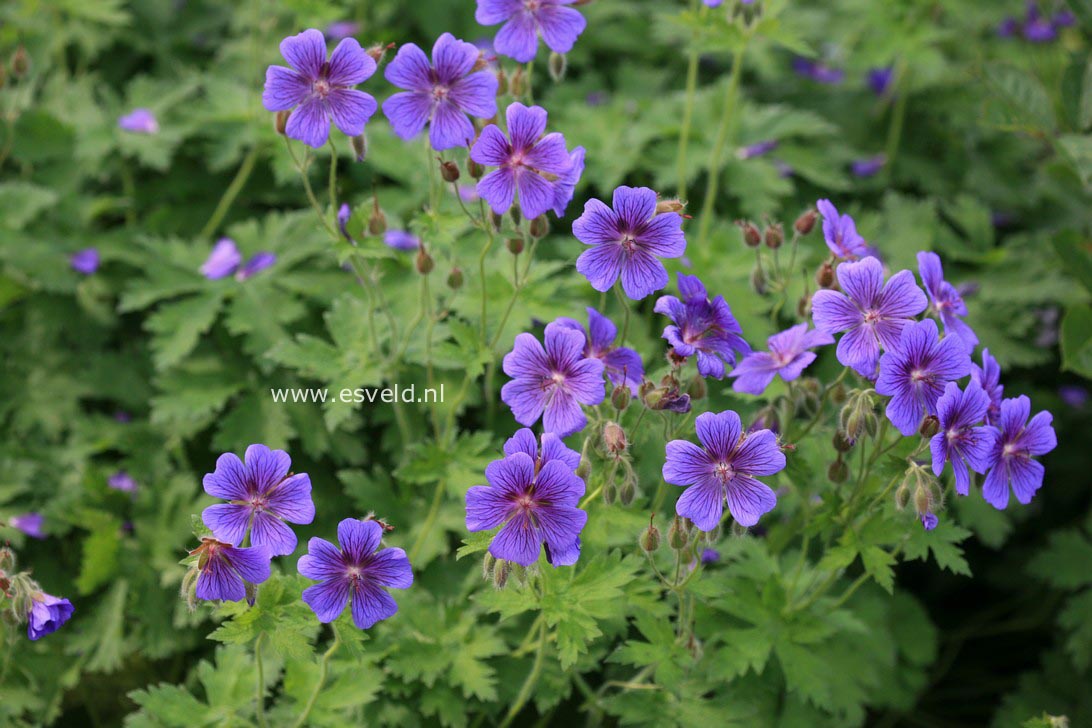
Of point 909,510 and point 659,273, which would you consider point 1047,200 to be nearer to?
point 909,510

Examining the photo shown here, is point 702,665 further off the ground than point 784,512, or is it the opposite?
point 784,512

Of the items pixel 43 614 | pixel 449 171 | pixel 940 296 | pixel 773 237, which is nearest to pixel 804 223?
pixel 773 237

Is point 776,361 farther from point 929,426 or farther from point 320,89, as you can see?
point 320,89

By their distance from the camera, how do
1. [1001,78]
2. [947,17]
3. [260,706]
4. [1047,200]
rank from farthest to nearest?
[947,17] < [1047,200] < [1001,78] < [260,706]

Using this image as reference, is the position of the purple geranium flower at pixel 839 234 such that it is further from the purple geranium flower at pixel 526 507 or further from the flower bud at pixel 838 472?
the purple geranium flower at pixel 526 507

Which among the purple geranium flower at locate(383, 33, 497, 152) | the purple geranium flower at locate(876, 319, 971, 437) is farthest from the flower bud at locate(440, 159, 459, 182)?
the purple geranium flower at locate(876, 319, 971, 437)

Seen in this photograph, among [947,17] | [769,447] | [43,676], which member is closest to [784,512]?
[769,447]

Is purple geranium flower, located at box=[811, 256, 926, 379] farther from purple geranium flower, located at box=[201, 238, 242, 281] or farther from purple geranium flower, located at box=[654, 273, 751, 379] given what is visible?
purple geranium flower, located at box=[201, 238, 242, 281]
